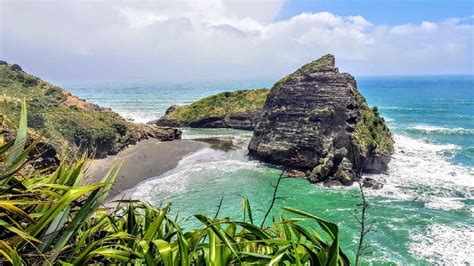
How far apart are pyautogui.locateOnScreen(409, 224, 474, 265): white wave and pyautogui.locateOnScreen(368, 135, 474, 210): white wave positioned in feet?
13.3

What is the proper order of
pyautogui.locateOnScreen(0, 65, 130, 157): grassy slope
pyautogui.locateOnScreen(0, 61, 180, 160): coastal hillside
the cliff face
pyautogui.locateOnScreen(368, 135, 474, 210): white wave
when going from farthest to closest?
1. pyautogui.locateOnScreen(0, 61, 180, 160): coastal hillside
2. pyautogui.locateOnScreen(0, 65, 130, 157): grassy slope
3. the cliff face
4. pyautogui.locateOnScreen(368, 135, 474, 210): white wave

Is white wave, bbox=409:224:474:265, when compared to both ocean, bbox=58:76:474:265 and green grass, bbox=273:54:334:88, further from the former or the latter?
green grass, bbox=273:54:334:88

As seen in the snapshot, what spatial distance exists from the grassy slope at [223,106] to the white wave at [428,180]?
87.3 ft

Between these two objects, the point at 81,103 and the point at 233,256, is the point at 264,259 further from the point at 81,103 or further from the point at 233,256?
the point at 81,103

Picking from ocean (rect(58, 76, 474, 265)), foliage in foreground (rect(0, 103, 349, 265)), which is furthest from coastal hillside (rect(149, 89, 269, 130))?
foliage in foreground (rect(0, 103, 349, 265))

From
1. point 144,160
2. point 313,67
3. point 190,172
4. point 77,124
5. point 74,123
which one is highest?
point 313,67

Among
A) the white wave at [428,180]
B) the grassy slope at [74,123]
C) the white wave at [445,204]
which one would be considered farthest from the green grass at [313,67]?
the grassy slope at [74,123]

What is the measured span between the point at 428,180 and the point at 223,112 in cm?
3799

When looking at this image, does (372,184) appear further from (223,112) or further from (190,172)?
(223,112)

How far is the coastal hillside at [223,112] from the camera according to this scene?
6338 centimetres

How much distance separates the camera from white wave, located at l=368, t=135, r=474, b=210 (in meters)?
28.0

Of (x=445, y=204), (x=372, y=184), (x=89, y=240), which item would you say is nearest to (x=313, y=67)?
(x=372, y=184)

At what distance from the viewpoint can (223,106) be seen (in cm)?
6700

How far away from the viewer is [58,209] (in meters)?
2.87
